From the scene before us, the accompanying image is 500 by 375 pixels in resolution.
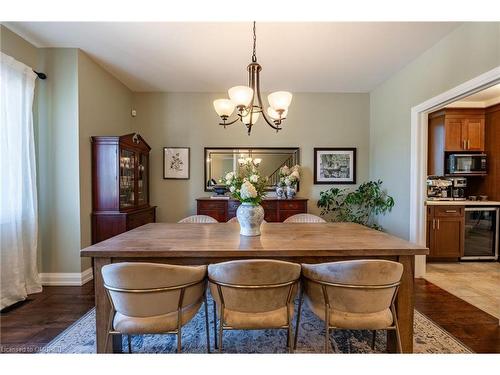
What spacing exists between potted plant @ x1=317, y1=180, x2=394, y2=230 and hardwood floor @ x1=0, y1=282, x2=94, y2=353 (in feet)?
11.7

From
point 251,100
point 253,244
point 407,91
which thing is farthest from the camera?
point 407,91

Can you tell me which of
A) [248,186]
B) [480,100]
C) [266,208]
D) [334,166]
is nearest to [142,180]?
[266,208]

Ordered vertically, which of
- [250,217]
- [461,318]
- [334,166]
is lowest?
[461,318]

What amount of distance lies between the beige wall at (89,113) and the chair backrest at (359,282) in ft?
9.40

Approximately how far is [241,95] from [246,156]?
250 centimetres

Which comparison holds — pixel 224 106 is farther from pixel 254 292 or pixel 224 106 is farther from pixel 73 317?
pixel 73 317

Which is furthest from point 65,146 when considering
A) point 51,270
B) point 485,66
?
point 485,66

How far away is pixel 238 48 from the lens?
2924mm

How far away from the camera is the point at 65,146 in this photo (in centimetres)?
301

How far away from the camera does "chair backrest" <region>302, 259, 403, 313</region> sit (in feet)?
4.45

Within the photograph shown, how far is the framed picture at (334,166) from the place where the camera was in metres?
4.52

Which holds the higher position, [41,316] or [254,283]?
[254,283]

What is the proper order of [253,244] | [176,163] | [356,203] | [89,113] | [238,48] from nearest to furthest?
[253,244] → [238,48] → [89,113] → [356,203] → [176,163]
